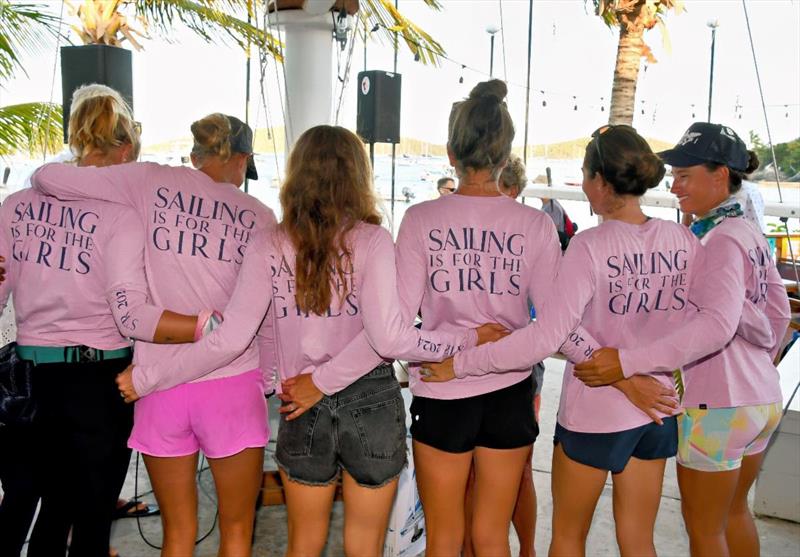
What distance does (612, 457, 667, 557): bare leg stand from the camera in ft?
5.82

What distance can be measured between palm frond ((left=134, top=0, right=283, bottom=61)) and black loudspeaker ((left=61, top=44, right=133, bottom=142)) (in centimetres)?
208

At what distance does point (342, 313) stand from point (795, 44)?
646 cm

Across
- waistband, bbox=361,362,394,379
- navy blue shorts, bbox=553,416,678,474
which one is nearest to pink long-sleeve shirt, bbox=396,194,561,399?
waistband, bbox=361,362,394,379

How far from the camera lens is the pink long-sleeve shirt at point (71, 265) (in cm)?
170

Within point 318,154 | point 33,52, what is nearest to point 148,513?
point 318,154

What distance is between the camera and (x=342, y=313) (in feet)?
5.43

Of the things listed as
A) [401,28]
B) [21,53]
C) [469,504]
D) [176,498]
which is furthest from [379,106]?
[176,498]

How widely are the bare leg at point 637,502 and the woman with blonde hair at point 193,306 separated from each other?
34.6 inches

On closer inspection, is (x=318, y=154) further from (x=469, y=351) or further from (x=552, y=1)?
(x=552, y=1)

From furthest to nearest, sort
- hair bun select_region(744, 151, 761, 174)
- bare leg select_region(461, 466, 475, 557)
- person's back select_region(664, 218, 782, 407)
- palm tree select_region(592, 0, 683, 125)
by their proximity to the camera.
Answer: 1. palm tree select_region(592, 0, 683, 125)
2. bare leg select_region(461, 466, 475, 557)
3. hair bun select_region(744, 151, 761, 174)
4. person's back select_region(664, 218, 782, 407)

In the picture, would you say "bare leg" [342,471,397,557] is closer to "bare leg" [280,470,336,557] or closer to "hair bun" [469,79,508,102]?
"bare leg" [280,470,336,557]

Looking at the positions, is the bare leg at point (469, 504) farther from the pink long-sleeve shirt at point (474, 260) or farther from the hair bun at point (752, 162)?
the hair bun at point (752, 162)

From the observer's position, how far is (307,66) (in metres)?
5.17

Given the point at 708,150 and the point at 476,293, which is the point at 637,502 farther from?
the point at 708,150
